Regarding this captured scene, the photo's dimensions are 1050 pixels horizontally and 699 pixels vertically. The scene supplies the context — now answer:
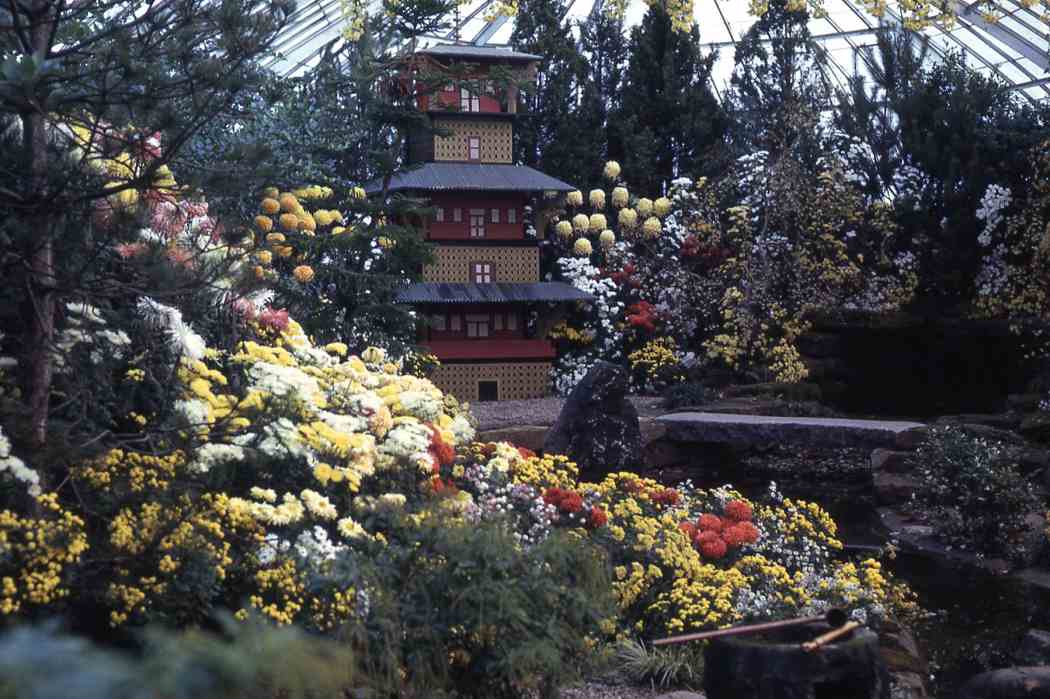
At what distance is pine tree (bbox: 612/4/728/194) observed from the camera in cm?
2244

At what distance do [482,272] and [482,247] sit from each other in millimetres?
400

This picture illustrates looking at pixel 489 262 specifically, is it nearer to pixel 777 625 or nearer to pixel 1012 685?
pixel 1012 685

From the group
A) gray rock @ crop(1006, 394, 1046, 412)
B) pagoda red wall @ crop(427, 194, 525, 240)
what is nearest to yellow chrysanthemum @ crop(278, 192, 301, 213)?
pagoda red wall @ crop(427, 194, 525, 240)

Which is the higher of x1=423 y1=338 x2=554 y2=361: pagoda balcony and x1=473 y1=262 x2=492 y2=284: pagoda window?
x1=473 y1=262 x2=492 y2=284: pagoda window

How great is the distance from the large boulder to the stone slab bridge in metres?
3.79

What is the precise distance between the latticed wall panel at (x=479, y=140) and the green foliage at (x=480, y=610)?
1456cm

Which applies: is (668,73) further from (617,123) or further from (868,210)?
(868,210)

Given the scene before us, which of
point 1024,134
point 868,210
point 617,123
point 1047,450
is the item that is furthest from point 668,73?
point 1047,450

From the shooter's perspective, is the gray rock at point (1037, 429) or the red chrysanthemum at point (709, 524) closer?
the red chrysanthemum at point (709, 524)

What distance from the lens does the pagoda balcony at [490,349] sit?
18.8 metres

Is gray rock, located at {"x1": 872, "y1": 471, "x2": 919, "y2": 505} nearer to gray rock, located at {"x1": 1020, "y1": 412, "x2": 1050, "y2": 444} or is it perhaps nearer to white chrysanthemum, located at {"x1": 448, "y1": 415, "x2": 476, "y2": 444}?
gray rock, located at {"x1": 1020, "y1": 412, "x2": 1050, "y2": 444}

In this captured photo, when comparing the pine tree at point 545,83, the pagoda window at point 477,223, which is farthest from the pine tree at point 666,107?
the pagoda window at point 477,223

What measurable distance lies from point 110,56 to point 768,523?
568 cm

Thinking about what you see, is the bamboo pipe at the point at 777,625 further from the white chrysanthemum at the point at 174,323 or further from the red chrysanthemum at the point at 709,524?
the red chrysanthemum at the point at 709,524
